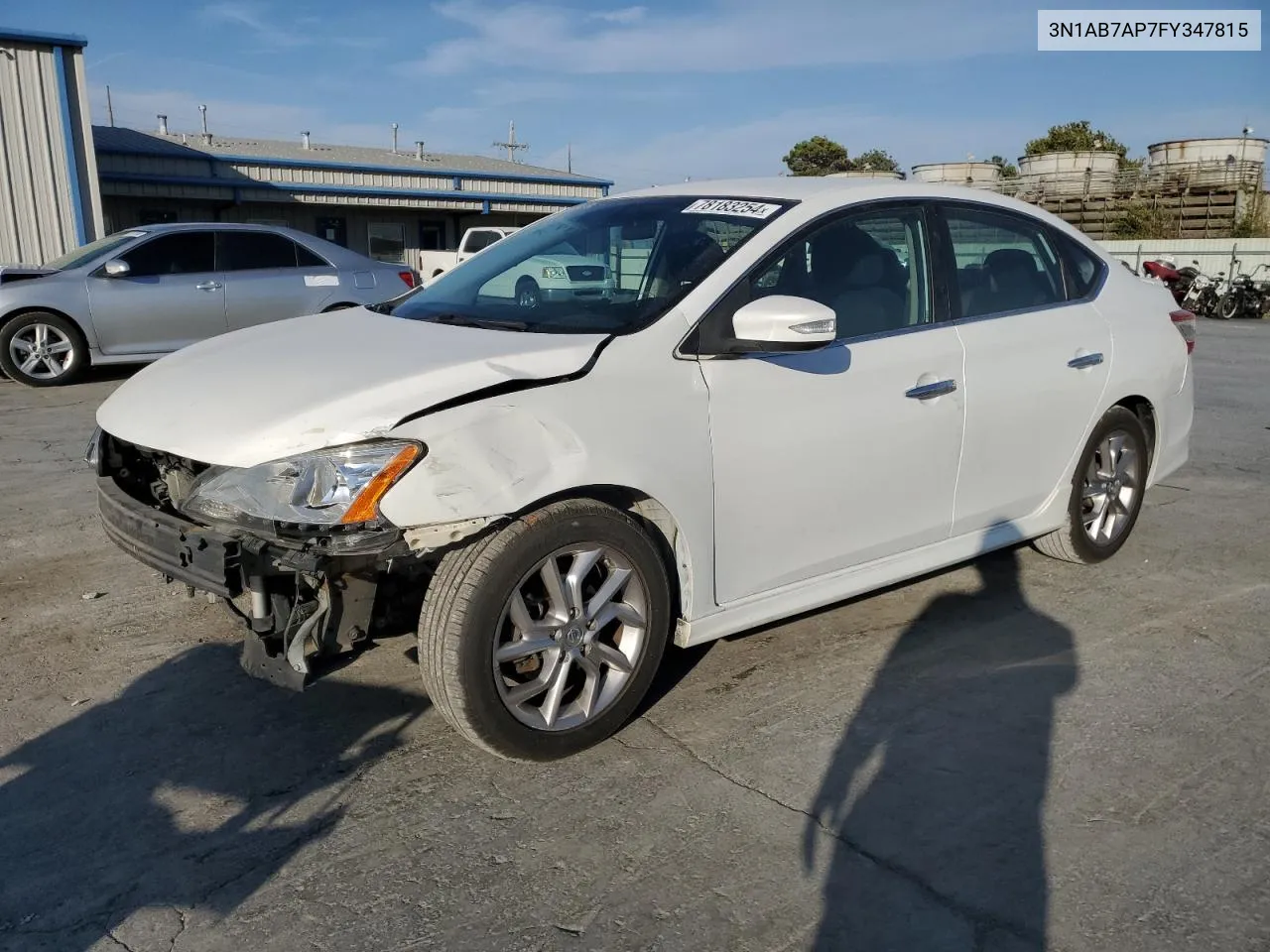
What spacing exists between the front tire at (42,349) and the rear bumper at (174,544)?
7.76 m

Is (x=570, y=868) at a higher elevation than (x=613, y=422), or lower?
lower

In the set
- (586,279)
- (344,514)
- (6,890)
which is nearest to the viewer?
(6,890)

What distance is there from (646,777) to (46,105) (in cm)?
1580

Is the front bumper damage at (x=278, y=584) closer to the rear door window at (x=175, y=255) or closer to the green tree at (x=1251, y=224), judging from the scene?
the rear door window at (x=175, y=255)

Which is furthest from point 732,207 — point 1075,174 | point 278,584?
point 1075,174

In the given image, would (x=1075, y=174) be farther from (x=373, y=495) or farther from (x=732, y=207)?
(x=373, y=495)

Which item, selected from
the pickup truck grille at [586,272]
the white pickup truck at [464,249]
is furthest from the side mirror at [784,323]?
the white pickup truck at [464,249]

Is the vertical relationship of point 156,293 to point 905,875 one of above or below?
above

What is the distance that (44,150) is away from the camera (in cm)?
1509

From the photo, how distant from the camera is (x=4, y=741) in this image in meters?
3.25

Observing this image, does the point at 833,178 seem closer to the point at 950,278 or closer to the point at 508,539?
the point at 950,278

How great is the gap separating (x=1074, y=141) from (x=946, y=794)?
5452 centimetres

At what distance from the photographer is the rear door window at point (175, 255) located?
10398 millimetres

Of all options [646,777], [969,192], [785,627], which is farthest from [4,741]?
[969,192]
